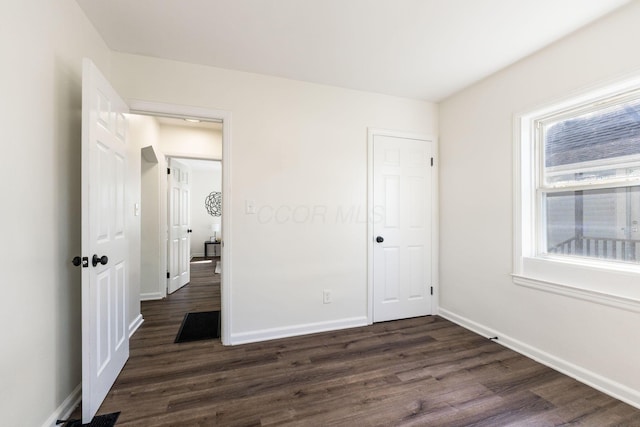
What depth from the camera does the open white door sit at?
1.58 metres

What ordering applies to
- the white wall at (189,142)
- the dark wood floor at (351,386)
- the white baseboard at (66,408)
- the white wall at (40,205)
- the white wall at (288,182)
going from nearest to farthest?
the white wall at (40,205) < the white baseboard at (66,408) < the dark wood floor at (351,386) < the white wall at (288,182) < the white wall at (189,142)

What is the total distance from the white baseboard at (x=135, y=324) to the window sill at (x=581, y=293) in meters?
3.76

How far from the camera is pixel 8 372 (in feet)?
4.11

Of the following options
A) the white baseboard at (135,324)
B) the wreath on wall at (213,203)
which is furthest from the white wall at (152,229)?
the wreath on wall at (213,203)

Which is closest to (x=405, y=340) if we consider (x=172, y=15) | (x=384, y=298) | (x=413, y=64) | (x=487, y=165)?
(x=384, y=298)

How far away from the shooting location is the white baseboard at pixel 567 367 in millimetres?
1824

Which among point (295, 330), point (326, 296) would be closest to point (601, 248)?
point (326, 296)

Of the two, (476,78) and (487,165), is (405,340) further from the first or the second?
(476,78)

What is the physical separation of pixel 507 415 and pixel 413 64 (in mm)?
2734

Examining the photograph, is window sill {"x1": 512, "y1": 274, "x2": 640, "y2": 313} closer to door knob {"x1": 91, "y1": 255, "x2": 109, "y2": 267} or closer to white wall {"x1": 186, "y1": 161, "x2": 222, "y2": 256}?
door knob {"x1": 91, "y1": 255, "x2": 109, "y2": 267}

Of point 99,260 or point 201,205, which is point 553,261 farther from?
point 201,205

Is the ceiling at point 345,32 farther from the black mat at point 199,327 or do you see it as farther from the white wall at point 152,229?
the black mat at point 199,327

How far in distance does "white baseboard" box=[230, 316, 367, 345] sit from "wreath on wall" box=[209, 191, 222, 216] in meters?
5.97

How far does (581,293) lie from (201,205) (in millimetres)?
8067
